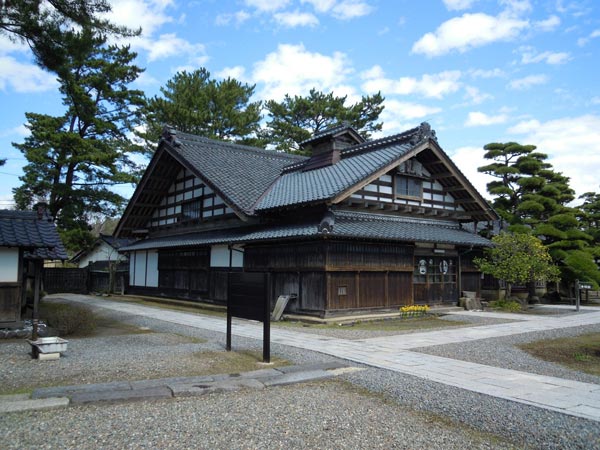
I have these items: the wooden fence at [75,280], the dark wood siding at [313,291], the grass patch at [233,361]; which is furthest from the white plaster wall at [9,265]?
the wooden fence at [75,280]

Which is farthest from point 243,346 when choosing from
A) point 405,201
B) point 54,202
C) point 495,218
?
point 54,202

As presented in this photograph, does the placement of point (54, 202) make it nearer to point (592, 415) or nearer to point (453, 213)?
point (453, 213)

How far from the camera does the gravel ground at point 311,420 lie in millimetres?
4723

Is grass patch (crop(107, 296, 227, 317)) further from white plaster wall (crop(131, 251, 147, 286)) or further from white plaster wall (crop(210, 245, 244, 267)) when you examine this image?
white plaster wall (crop(210, 245, 244, 267))

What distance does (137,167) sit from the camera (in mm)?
31922

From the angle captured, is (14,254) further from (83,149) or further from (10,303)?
(83,149)

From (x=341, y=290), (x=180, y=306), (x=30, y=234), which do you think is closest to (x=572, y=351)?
(x=341, y=290)

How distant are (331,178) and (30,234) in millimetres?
10269

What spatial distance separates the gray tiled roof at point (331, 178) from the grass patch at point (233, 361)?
6996mm

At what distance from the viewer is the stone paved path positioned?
6281 mm

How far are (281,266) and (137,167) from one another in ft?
63.6

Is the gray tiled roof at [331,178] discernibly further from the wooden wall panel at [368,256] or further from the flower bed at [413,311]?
the flower bed at [413,311]

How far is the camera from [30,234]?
12.2m

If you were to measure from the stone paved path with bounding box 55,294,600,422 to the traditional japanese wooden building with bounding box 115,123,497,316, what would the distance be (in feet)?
10.0
